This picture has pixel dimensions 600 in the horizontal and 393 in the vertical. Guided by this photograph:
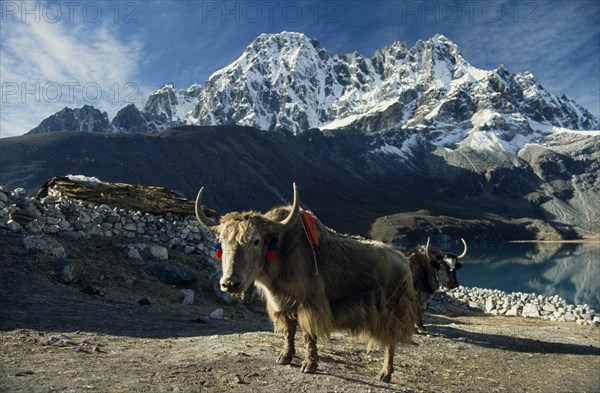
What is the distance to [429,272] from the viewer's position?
11.1 metres

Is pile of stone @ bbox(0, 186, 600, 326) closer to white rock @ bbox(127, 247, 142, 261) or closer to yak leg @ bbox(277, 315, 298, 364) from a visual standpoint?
white rock @ bbox(127, 247, 142, 261)

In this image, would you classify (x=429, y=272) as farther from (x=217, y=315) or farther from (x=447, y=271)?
(x=217, y=315)

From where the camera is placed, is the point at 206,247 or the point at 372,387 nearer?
the point at 372,387

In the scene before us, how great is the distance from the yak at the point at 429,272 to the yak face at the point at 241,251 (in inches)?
265

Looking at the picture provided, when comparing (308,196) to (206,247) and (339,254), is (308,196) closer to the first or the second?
(206,247)

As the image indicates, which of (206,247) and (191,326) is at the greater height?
(206,247)

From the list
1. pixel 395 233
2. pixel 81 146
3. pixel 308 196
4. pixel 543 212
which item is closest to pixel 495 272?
pixel 395 233

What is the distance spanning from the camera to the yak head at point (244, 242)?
4.79 meters

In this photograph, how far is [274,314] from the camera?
564cm

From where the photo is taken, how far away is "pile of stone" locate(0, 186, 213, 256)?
41.8 feet

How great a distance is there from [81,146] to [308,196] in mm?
67531

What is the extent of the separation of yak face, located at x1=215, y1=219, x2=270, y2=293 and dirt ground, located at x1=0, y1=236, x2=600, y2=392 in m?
1.22

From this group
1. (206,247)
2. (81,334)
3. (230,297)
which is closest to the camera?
(81,334)

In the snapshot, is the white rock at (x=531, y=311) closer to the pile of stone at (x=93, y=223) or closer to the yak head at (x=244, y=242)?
the pile of stone at (x=93, y=223)
